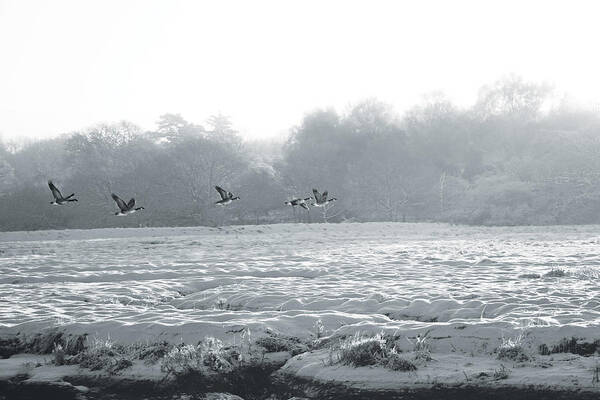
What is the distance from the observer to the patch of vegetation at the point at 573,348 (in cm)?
665

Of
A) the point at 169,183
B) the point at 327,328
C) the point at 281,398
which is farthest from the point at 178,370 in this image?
the point at 169,183

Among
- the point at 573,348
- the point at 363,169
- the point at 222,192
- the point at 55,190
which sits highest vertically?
the point at 363,169

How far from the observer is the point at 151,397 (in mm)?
6352

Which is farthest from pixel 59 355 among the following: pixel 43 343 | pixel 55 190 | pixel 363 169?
pixel 363 169

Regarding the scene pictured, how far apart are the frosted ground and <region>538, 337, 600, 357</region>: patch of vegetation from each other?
11 centimetres

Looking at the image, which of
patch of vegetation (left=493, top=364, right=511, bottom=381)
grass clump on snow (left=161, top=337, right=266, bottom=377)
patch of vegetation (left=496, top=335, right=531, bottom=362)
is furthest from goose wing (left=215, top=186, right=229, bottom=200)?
patch of vegetation (left=493, top=364, right=511, bottom=381)

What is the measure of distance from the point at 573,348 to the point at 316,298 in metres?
4.49

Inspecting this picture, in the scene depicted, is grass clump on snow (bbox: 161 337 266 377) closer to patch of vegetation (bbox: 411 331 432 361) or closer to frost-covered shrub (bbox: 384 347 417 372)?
frost-covered shrub (bbox: 384 347 417 372)

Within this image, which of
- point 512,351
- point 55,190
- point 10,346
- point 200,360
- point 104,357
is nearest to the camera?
point 512,351

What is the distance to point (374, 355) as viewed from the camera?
6664 millimetres

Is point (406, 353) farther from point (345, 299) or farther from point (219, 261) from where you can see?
point (219, 261)

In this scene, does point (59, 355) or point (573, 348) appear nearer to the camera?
point (573, 348)

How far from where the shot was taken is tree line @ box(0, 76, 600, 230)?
1896 inches

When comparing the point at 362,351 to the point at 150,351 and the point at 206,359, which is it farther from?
the point at 150,351
